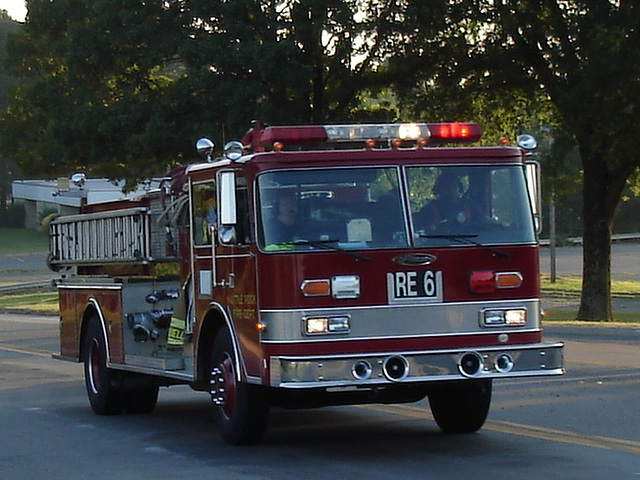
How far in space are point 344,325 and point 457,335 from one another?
850mm

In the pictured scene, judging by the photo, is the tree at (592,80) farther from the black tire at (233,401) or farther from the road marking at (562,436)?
the black tire at (233,401)

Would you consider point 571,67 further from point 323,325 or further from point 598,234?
point 323,325

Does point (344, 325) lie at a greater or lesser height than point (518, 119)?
lesser

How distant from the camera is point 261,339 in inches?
372

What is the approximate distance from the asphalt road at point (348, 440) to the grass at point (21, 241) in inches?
2303

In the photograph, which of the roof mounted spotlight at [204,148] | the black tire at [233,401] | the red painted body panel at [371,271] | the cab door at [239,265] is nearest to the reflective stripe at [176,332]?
the black tire at [233,401]

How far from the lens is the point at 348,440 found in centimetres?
1064

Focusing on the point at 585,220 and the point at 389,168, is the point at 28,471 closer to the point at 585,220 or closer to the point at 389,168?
the point at 389,168

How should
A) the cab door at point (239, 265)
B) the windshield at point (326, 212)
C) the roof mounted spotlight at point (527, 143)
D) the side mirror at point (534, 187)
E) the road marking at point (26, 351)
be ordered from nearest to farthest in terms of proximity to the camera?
the windshield at point (326, 212) → the cab door at point (239, 265) → the side mirror at point (534, 187) → the roof mounted spotlight at point (527, 143) → the road marking at point (26, 351)

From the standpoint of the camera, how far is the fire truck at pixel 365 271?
9305mm

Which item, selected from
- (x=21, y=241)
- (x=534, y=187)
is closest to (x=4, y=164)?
(x=21, y=241)

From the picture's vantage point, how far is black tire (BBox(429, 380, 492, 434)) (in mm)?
10484

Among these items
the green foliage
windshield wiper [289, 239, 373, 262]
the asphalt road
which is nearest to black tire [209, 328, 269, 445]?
the asphalt road

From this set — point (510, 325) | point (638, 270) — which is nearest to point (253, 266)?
point (510, 325)
